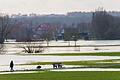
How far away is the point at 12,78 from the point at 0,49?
53.0 metres

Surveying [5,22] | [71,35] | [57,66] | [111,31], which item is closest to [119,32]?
[111,31]

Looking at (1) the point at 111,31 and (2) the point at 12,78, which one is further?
(1) the point at 111,31

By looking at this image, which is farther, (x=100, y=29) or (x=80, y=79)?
(x=100, y=29)

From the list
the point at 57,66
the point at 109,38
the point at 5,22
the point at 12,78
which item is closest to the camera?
the point at 12,78

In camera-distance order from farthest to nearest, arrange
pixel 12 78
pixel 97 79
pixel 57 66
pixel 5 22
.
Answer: pixel 5 22, pixel 57 66, pixel 12 78, pixel 97 79

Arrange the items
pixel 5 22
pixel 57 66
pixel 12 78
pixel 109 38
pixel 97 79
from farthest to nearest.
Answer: pixel 109 38 < pixel 5 22 < pixel 57 66 < pixel 12 78 < pixel 97 79

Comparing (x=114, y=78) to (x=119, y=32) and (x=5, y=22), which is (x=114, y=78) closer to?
(x=5, y=22)

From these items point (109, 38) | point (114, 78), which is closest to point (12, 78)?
point (114, 78)

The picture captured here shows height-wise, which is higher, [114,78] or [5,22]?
[5,22]

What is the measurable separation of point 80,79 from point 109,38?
154713 mm

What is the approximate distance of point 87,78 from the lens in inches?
1204

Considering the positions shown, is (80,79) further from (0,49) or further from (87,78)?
(0,49)

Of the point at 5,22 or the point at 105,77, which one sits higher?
the point at 5,22

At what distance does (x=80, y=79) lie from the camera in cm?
3005
